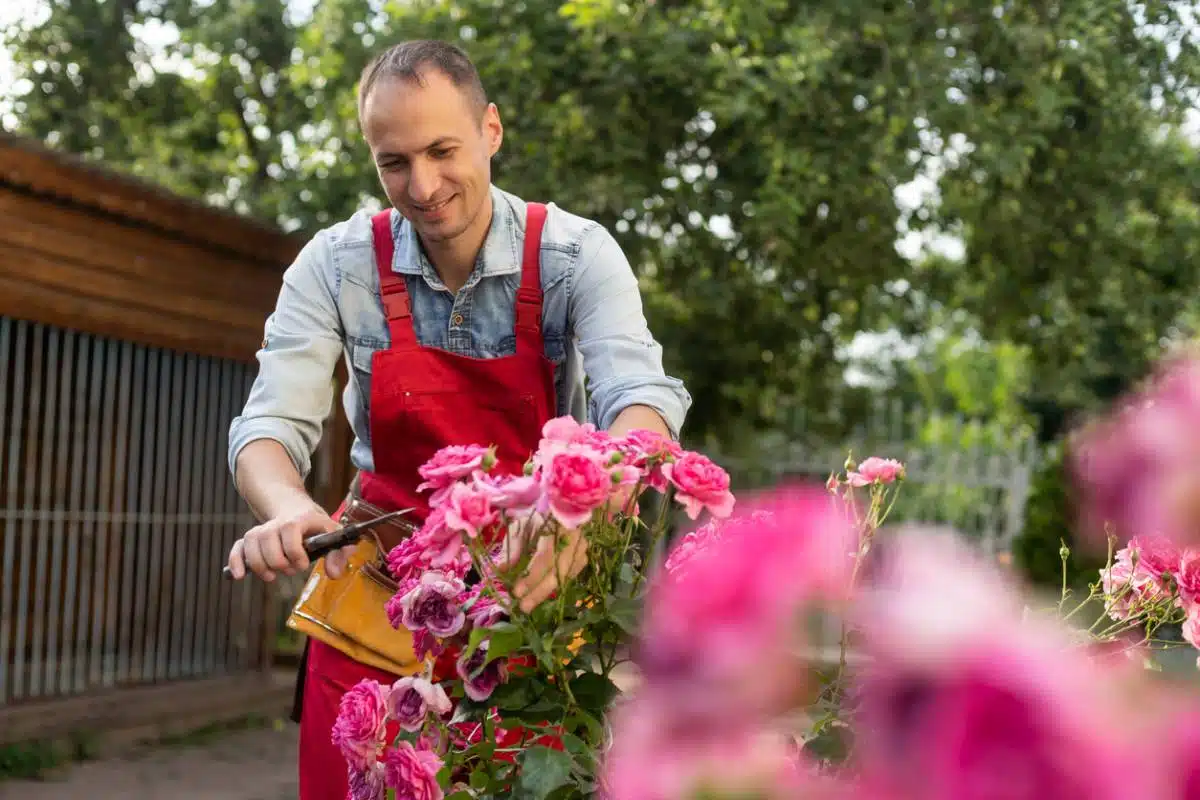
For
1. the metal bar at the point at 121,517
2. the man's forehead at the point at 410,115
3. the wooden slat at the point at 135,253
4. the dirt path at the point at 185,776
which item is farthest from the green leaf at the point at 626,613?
the metal bar at the point at 121,517

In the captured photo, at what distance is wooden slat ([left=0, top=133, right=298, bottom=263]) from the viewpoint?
254 inches

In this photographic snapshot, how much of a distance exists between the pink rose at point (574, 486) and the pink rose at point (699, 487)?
18 cm

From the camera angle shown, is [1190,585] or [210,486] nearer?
[1190,585]

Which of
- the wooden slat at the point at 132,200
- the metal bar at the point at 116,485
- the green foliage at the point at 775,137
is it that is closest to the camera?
the wooden slat at the point at 132,200

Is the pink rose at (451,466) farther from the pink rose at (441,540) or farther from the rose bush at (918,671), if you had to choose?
the rose bush at (918,671)

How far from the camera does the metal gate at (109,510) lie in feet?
22.7

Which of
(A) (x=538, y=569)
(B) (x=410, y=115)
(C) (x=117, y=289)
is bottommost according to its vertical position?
(A) (x=538, y=569)

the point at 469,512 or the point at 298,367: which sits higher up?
the point at 298,367

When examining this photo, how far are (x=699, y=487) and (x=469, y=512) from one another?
0.27 m

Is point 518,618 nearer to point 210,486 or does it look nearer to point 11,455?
point 11,455

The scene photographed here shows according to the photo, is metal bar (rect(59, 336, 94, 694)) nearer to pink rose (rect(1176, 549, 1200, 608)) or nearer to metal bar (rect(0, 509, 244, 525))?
metal bar (rect(0, 509, 244, 525))

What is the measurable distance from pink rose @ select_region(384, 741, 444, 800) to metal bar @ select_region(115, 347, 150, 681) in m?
6.22

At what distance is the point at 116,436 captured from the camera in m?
7.41

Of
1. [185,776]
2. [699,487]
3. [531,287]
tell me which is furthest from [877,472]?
[185,776]
